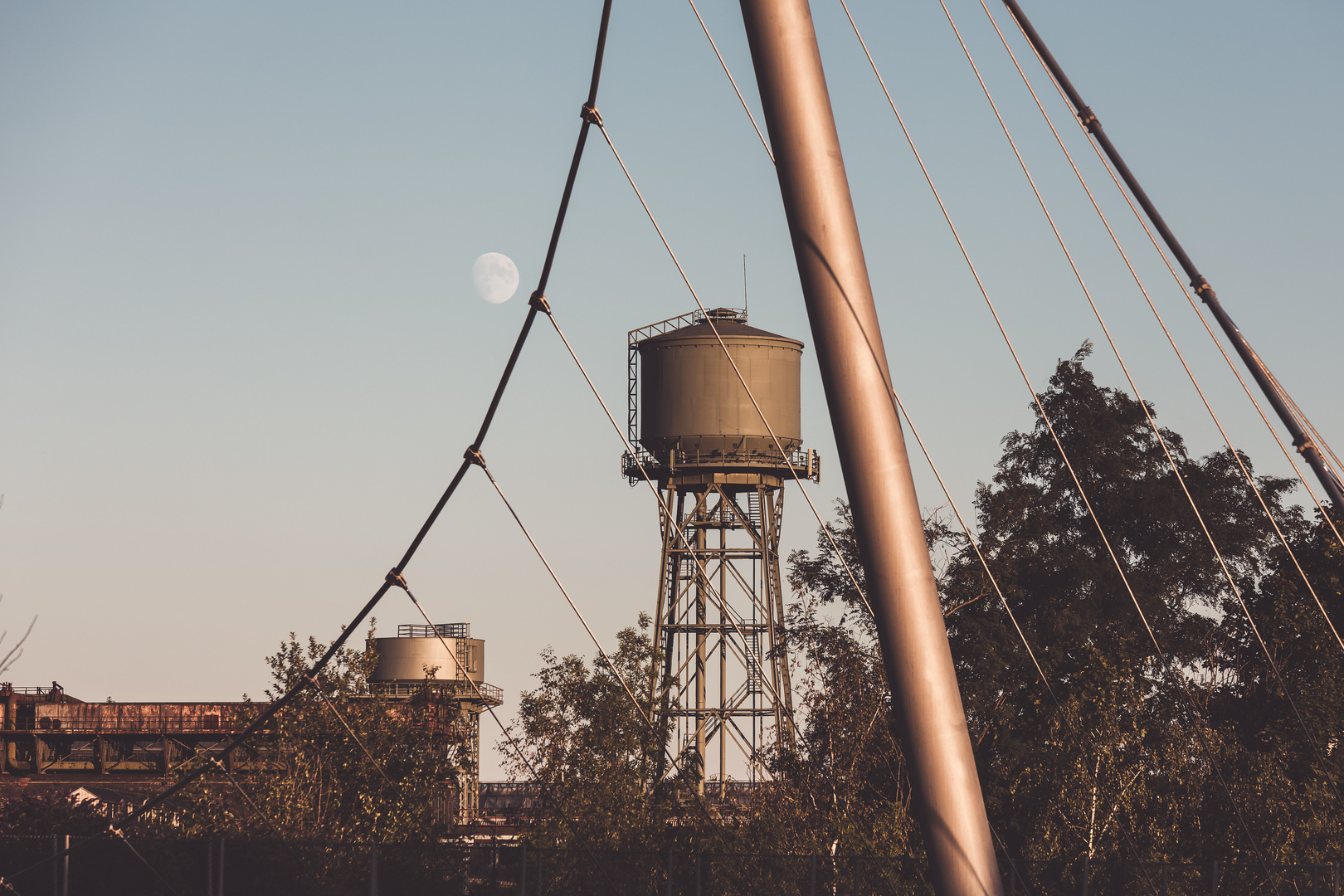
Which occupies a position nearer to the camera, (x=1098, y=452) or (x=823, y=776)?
(x=823, y=776)

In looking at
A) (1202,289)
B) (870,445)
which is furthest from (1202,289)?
(870,445)

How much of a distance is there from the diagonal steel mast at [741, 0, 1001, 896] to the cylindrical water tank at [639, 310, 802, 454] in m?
30.0

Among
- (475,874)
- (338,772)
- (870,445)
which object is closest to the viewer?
(870,445)

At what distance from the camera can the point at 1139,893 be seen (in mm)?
25375

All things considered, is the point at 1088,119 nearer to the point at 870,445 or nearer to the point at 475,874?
the point at 870,445

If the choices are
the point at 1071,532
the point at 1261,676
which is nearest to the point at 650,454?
the point at 1071,532

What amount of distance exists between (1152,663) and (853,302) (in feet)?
91.2

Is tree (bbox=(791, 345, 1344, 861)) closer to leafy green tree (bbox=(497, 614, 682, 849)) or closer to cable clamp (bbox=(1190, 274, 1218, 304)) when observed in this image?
leafy green tree (bbox=(497, 614, 682, 849))

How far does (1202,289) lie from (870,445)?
109 inches

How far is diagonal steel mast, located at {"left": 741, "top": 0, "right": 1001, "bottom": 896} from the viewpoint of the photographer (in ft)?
21.3

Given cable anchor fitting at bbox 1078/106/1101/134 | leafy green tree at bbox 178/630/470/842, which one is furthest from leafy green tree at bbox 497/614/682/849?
→ cable anchor fitting at bbox 1078/106/1101/134

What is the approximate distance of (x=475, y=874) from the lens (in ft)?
83.0

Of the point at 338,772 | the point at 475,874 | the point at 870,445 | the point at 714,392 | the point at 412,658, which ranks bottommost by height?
the point at 870,445

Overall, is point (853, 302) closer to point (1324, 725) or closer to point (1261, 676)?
point (1324, 725)
